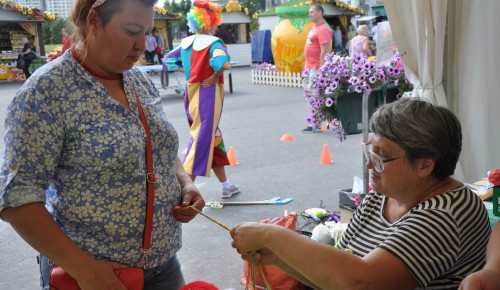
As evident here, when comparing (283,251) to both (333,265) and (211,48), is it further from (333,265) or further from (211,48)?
(211,48)

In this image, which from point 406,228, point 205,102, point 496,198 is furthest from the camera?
point 205,102

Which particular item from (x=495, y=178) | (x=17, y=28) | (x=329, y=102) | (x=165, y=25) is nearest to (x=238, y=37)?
(x=165, y=25)

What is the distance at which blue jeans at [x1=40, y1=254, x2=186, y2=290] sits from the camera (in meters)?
1.91

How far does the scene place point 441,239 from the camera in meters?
1.71

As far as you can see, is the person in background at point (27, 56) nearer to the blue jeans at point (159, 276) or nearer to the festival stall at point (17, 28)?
the festival stall at point (17, 28)

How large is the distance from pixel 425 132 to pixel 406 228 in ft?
1.07

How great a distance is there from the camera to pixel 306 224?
4734mm

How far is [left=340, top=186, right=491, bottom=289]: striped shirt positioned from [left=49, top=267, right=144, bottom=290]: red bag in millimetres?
788

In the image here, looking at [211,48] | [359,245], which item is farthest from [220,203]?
[359,245]

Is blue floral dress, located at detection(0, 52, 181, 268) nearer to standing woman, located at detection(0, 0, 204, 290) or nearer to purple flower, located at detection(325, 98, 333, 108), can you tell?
standing woman, located at detection(0, 0, 204, 290)

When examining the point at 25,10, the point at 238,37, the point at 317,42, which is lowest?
the point at 317,42

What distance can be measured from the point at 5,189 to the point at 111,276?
0.42m

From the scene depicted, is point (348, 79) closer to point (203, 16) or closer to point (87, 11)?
point (203, 16)

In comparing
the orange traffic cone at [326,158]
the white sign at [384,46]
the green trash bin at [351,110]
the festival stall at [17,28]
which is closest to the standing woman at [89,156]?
the green trash bin at [351,110]
